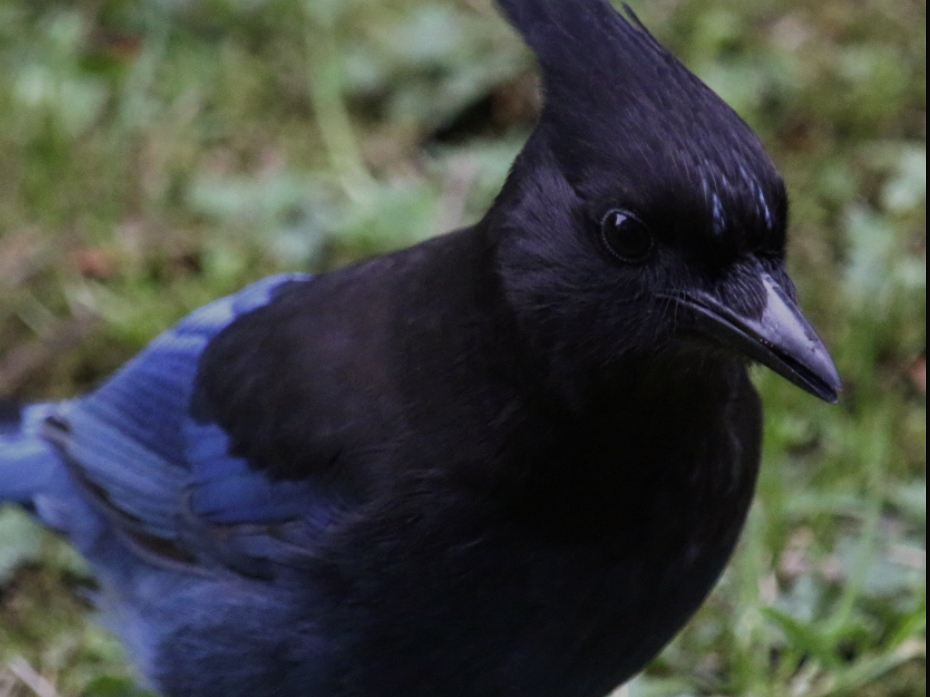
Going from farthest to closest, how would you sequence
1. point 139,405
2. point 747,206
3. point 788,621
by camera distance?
point 139,405
point 788,621
point 747,206

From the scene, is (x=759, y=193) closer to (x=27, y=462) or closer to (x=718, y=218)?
(x=718, y=218)

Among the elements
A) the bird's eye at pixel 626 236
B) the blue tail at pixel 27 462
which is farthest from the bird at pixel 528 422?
the blue tail at pixel 27 462

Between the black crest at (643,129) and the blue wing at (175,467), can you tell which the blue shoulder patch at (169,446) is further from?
the black crest at (643,129)

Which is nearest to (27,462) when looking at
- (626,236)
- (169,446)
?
(169,446)

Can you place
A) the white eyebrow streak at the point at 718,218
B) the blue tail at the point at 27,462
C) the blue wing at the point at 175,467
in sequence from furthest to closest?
the blue tail at the point at 27,462
the blue wing at the point at 175,467
the white eyebrow streak at the point at 718,218

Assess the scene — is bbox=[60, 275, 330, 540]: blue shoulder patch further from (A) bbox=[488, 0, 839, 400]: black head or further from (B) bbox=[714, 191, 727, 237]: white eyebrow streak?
(B) bbox=[714, 191, 727, 237]: white eyebrow streak

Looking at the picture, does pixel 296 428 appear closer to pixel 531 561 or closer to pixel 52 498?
pixel 531 561

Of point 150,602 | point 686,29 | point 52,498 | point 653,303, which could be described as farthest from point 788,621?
point 686,29
